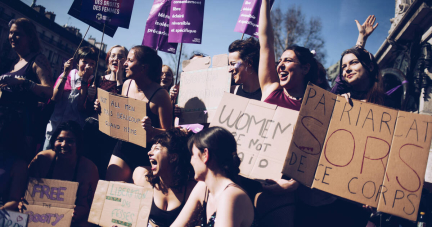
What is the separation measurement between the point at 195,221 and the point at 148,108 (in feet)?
4.22

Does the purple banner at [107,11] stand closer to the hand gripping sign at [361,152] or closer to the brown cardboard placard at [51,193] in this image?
the brown cardboard placard at [51,193]

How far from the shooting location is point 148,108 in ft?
9.62

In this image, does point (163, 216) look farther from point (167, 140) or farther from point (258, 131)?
point (258, 131)

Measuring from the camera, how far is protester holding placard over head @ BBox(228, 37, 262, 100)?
2.89 meters

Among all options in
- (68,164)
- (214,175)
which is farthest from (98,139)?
(214,175)

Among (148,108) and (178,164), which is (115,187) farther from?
(148,108)

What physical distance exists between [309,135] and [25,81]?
292cm

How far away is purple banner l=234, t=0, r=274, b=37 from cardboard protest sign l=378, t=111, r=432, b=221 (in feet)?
9.51

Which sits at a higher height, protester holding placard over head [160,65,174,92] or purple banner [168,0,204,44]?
purple banner [168,0,204,44]

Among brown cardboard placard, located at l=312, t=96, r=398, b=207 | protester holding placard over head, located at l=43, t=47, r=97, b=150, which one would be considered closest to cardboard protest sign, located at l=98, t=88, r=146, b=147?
protester holding placard over head, located at l=43, t=47, r=97, b=150

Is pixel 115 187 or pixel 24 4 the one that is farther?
pixel 24 4

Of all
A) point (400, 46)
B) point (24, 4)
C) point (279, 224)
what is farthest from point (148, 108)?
point (24, 4)

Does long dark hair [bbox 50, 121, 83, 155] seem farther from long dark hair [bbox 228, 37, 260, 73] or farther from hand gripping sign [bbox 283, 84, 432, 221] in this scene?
hand gripping sign [bbox 283, 84, 432, 221]

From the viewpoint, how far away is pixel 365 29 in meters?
2.89
